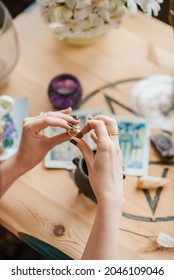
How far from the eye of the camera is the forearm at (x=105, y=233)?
39.7 inches

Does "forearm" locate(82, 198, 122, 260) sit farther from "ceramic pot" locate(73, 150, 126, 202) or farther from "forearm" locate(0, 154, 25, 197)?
"forearm" locate(0, 154, 25, 197)

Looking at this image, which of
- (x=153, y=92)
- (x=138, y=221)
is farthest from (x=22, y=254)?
(x=153, y=92)

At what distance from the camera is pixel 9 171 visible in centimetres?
121

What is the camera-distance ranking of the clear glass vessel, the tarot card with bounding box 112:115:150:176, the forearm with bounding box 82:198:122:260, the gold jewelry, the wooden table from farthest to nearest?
the clear glass vessel, the tarot card with bounding box 112:115:150:176, the wooden table, the gold jewelry, the forearm with bounding box 82:198:122:260

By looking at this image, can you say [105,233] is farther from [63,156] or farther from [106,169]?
[63,156]

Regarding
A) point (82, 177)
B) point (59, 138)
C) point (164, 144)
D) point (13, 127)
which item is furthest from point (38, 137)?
point (164, 144)

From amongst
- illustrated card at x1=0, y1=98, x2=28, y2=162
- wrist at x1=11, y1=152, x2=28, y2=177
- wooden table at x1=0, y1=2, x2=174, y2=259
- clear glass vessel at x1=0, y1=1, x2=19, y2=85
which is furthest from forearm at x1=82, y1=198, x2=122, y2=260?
clear glass vessel at x1=0, y1=1, x2=19, y2=85

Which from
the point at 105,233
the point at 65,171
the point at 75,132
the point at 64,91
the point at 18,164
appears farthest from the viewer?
the point at 64,91

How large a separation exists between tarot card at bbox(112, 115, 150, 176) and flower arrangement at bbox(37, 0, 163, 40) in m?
0.30

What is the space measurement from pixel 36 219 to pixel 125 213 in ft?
0.83

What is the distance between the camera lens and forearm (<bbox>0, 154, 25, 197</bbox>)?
3.97ft

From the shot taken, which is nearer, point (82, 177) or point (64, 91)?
point (82, 177)

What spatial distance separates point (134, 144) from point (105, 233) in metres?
0.44
